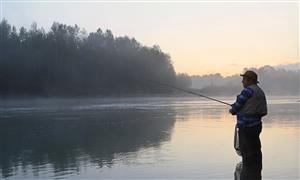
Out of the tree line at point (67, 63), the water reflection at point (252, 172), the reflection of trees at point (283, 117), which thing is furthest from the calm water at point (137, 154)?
the tree line at point (67, 63)

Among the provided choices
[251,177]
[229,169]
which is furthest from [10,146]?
[251,177]

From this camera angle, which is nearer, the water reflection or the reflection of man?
the reflection of man

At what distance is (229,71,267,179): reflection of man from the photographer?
564 centimetres

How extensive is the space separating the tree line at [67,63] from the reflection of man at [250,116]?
7050 cm

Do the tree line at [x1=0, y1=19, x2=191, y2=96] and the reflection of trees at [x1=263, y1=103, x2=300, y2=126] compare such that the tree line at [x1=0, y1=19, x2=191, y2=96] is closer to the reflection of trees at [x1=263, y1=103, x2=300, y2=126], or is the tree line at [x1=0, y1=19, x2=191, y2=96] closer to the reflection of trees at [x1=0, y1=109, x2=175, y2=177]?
the reflection of trees at [x1=263, y1=103, x2=300, y2=126]

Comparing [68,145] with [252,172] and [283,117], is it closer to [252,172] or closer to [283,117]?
[252,172]

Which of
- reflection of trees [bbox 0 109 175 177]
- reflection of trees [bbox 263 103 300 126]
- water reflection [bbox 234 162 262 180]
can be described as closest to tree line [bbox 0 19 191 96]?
reflection of trees [bbox 263 103 300 126]

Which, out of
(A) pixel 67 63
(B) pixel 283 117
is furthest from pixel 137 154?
(A) pixel 67 63

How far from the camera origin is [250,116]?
5.69 m

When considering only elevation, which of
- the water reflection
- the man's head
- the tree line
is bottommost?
the water reflection

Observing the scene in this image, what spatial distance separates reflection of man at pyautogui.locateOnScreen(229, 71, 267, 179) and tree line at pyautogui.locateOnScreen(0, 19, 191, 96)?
70496mm

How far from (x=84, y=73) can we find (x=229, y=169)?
86.2 metres

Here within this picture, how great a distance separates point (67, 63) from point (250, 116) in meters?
87.3

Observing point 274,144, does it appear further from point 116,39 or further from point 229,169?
point 116,39
